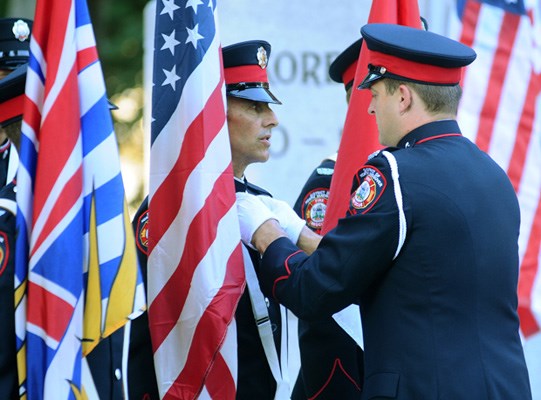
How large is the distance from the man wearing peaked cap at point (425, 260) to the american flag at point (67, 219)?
0.67 meters

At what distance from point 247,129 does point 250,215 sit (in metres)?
0.44

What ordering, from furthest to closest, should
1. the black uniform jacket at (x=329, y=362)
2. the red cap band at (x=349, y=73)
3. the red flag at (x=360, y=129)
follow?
the red cap band at (x=349, y=73) → the black uniform jacket at (x=329, y=362) → the red flag at (x=360, y=129)

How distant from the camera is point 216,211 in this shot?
393 cm

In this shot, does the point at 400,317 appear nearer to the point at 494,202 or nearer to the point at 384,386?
the point at 384,386

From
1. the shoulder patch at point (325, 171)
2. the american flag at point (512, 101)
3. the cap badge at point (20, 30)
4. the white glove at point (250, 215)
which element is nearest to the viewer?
the white glove at point (250, 215)

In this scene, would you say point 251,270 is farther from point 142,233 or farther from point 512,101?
point 512,101

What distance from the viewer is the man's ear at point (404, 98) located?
375cm

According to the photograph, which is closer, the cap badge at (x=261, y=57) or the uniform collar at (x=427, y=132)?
the uniform collar at (x=427, y=132)

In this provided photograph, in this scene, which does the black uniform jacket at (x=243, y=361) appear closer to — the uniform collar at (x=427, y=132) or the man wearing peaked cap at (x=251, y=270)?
the man wearing peaked cap at (x=251, y=270)

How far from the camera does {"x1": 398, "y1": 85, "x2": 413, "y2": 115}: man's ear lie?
12.3ft

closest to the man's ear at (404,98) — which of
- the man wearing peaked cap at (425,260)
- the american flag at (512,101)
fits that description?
the man wearing peaked cap at (425,260)

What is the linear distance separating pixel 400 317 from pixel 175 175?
3.36 feet

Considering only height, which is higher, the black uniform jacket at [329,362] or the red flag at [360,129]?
the red flag at [360,129]

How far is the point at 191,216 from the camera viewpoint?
3.93 metres
